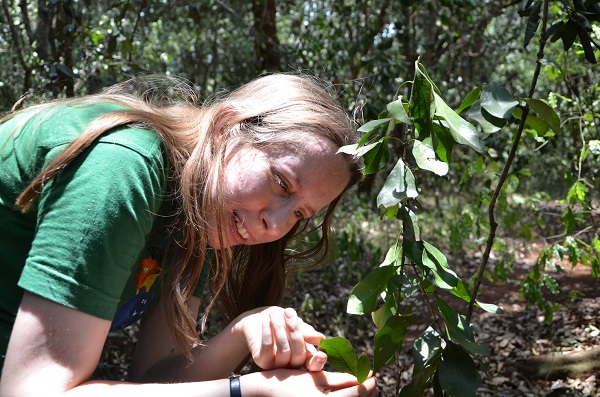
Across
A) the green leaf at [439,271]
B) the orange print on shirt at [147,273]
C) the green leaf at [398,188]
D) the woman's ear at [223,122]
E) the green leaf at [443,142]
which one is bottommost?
the orange print on shirt at [147,273]

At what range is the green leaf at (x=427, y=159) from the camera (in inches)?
50.9

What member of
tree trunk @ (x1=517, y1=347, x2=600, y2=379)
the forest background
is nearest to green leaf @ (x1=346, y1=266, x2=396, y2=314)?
the forest background

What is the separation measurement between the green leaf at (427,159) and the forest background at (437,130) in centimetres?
1

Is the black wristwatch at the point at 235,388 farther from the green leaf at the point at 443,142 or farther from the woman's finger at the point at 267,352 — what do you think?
the green leaf at the point at 443,142

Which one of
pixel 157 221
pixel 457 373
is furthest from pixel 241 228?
pixel 457 373

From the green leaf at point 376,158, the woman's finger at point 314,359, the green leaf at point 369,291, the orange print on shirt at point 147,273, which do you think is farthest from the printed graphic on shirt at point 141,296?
the green leaf at point 376,158

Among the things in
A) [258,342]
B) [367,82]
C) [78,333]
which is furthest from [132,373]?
[367,82]

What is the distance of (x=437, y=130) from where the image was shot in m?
1.44

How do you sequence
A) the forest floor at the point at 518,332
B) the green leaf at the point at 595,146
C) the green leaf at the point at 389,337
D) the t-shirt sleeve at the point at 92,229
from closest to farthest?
the t-shirt sleeve at the point at 92,229
the green leaf at the point at 389,337
the green leaf at the point at 595,146
the forest floor at the point at 518,332

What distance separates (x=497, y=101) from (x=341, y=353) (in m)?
0.67

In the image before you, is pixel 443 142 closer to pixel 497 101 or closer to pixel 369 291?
pixel 497 101

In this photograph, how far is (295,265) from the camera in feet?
7.27

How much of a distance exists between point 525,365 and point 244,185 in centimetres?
254

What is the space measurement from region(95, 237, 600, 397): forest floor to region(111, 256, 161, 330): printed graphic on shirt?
971 millimetres
